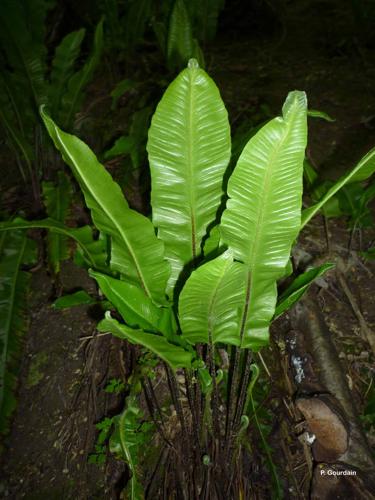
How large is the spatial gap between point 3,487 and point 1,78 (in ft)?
6.74

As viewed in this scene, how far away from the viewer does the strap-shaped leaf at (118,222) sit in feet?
2.75

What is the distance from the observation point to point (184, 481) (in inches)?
52.5

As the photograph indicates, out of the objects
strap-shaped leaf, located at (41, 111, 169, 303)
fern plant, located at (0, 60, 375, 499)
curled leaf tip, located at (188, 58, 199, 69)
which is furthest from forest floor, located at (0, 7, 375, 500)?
curled leaf tip, located at (188, 58, 199, 69)

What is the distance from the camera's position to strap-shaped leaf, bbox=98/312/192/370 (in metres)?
0.86

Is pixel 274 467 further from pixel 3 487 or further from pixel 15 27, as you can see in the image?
pixel 15 27

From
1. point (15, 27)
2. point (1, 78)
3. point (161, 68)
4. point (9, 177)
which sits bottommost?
point (9, 177)

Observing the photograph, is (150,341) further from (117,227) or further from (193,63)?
(193,63)

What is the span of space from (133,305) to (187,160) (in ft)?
1.23

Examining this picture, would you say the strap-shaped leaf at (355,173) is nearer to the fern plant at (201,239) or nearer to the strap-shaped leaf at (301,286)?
the fern plant at (201,239)

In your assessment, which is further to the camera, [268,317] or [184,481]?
[184,481]

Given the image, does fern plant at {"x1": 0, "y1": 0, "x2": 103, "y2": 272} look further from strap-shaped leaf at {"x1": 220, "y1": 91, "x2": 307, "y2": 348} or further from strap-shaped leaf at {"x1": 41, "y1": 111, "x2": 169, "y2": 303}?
strap-shaped leaf at {"x1": 220, "y1": 91, "x2": 307, "y2": 348}

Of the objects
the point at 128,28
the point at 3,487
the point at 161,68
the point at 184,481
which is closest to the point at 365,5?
the point at 161,68

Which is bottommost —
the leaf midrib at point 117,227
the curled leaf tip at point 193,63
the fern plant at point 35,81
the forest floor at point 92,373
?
the forest floor at point 92,373

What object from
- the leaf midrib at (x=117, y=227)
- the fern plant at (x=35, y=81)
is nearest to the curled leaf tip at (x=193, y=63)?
the leaf midrib at (x=117, y=227)
